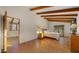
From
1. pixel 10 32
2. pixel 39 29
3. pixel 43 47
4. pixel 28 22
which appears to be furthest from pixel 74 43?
pixel 10 32

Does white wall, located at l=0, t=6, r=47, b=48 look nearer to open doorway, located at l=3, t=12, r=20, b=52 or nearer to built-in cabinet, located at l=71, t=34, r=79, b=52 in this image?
open doorway, located at l=3, t=12, r=20, b=52

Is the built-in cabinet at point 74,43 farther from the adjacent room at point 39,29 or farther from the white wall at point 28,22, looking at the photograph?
the white wall at point 28,22

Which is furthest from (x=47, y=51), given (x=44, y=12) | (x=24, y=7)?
(x=24, y=7)

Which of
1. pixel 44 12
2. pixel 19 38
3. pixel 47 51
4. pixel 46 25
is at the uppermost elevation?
pixel 44 12

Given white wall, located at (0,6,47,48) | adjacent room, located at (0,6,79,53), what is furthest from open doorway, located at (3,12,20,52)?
white wall, located at (0,6,47,48)

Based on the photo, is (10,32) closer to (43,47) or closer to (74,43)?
(43,47)

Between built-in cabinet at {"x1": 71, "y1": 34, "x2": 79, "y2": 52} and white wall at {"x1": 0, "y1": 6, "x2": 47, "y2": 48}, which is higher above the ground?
white wall at {"x1": 0, "y1": 6, "x2": 47, "y2": 48}

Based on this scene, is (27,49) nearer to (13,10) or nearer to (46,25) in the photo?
(46,25)

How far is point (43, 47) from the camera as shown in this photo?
2.92 meters

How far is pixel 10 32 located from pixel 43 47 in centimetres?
83

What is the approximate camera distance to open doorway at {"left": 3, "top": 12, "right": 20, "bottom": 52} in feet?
9.11

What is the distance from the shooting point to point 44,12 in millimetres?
2996

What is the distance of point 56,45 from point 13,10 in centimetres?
126
